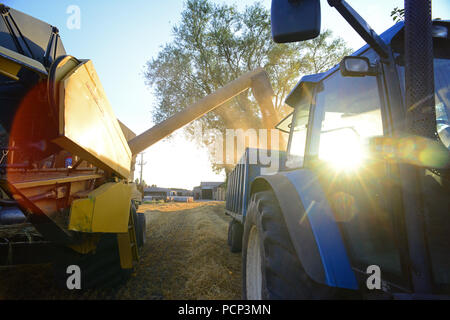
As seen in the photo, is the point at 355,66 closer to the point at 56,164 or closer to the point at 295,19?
the point at 295,19

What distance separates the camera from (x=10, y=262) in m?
2.51

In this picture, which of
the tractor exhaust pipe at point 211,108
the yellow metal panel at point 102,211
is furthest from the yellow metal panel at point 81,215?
the tractor exhaust pipe at point 211,108

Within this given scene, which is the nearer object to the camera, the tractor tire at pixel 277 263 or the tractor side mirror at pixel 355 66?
the tractor tire at pixel 277 263

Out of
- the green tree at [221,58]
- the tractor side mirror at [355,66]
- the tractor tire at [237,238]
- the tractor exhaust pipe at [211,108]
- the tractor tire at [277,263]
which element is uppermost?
the green tree at [221,58]

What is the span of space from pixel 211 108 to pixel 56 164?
4.81m

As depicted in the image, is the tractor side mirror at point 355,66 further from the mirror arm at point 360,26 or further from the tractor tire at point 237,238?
the tractor tire at point 237,238

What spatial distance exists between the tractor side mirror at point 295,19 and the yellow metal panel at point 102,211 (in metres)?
2.01

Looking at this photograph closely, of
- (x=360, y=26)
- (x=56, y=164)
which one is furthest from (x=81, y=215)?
(x=360, y=26)

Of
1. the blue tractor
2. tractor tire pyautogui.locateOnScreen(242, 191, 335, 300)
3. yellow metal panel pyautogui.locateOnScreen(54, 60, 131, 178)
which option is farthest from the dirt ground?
the blue tractor

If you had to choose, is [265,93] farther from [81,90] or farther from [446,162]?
[446,162]

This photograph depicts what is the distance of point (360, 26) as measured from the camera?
4.79 feet

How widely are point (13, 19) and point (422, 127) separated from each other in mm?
3955

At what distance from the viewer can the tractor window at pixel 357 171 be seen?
1383 millimetres
